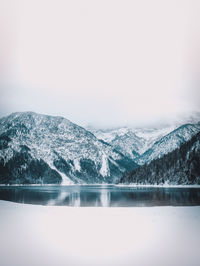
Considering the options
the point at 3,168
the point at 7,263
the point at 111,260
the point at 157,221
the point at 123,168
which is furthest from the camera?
the point at 123,168

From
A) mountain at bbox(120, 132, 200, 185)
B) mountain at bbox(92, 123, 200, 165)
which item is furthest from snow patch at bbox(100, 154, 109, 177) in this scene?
mountain at bbox(120, 132, 200, 185)

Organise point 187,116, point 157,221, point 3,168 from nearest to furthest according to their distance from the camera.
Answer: point 157,221 → point 187,116 → point 3,168

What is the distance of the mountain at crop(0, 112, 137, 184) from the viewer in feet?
232

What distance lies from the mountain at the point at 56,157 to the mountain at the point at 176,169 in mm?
22181

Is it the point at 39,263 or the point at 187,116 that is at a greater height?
the point at 187,116

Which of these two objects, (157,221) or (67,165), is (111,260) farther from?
(67,165)

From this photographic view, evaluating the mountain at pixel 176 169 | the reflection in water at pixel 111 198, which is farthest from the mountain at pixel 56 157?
the reflection in water at pixel 111 198

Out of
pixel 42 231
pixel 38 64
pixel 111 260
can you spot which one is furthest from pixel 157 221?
pixel 38 64

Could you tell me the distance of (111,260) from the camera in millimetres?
4445

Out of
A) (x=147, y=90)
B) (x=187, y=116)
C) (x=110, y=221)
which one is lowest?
(x=110, y=221)

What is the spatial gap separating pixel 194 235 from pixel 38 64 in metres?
9.86

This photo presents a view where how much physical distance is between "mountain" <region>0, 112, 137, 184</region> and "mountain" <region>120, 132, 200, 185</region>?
22181 millimetres

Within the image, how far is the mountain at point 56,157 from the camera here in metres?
70.7

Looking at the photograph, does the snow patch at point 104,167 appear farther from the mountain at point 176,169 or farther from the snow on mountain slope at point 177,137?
the mountain at point 176,169
